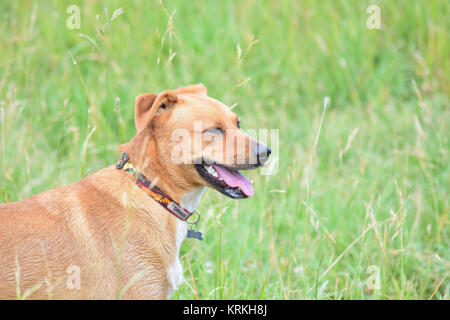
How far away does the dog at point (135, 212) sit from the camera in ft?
8.14

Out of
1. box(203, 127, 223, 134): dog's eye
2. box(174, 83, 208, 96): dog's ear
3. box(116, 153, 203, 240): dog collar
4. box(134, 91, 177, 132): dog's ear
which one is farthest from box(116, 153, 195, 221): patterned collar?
box(174, 83, 208, 96): dog's ear

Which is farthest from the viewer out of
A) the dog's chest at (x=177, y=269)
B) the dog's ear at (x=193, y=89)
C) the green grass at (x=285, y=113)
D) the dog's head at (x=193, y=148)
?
the green grass at (x=285, y=113)

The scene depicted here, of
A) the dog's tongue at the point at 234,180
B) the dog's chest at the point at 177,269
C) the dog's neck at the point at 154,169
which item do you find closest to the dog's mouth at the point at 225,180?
the dog's tongue at the point at 234,180

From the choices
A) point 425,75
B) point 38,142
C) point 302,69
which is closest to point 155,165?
point 38,142

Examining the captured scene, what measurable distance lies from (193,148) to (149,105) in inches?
14.3

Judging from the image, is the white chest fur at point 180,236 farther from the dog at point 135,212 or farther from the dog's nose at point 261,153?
the dog's nose at point 261,153

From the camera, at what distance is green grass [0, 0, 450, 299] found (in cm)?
384

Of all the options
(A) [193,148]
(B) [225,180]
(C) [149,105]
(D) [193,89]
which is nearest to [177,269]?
(B) [225,180]

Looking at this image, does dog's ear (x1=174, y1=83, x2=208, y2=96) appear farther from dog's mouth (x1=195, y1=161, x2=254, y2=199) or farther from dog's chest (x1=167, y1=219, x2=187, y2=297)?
dog's chest (x1=167, y1=219, x2=187, y2=297)

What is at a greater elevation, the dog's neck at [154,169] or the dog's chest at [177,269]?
the dog's neck at [154,169]

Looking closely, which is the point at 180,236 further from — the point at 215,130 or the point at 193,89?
the point at 193,89

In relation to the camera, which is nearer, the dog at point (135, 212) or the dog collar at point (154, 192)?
the dog at point (135, 212)

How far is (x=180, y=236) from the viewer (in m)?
2.89

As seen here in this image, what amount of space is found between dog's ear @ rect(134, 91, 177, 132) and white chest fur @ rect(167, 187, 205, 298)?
0.51m
